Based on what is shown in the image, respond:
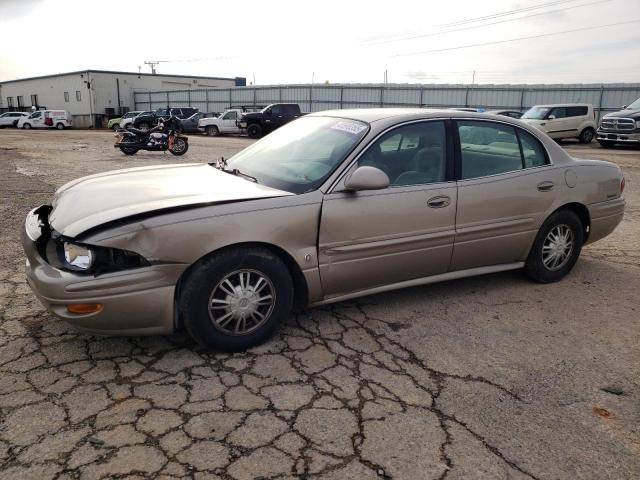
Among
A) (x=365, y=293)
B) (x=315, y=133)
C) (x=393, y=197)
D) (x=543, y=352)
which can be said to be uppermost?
(x=315, y=133)

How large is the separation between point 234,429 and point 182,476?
0.37 meters

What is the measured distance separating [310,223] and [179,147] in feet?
45.1

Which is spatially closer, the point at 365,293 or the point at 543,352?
the point at 543,352

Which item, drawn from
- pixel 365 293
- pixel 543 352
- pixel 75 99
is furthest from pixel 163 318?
pixel 75 99

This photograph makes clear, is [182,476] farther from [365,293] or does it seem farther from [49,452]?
[365,293]

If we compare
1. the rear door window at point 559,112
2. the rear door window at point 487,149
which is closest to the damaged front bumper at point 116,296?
the rear door window at point 487,149

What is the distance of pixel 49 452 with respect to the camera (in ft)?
7.54

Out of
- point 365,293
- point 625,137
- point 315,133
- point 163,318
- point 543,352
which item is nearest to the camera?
point 163,318

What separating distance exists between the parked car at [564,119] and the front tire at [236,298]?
774 inches

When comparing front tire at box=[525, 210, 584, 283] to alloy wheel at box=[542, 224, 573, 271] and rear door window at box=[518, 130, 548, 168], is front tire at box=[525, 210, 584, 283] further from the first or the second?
rear door window at box=[518, 130, 548, 168]

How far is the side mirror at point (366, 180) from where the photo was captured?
3.31 m

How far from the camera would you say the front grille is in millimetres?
18703

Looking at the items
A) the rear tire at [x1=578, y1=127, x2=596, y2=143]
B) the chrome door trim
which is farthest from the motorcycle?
the rear tire at [x1=578, y1=127, x2=596, y2=143]

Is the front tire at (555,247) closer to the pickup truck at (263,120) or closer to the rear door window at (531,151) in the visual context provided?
the rear door window at (531,151)
